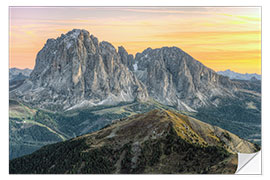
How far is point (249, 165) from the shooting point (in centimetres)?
17950

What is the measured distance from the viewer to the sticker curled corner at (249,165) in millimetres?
171625

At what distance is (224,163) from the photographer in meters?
191

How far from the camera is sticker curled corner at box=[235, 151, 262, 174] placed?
172m
